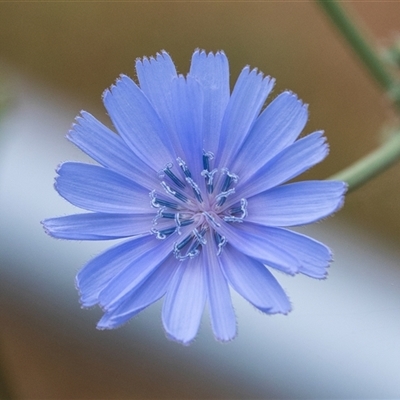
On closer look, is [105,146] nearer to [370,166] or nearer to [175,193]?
[175,193]

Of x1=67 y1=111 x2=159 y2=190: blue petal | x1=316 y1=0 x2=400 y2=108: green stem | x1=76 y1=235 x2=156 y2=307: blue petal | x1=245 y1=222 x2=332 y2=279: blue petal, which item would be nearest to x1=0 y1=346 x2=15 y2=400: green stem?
x1=76 y1=235 x2=156 y2=307: blue petal

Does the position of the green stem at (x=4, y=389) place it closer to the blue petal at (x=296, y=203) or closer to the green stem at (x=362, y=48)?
the blue petal at (x=296, y=203)

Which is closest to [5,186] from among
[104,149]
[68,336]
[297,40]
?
[68,336]

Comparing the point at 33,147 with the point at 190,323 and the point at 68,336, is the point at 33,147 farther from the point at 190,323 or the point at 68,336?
the point at 190,323

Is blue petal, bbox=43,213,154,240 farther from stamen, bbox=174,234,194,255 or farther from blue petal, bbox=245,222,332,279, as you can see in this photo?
blue petal, bbox=245,222,332,279

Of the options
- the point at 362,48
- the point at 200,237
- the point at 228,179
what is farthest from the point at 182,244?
the point at 362,48

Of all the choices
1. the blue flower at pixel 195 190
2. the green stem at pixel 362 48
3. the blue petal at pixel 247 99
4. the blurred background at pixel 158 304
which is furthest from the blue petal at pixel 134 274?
the blurred background at pixel 158 304
